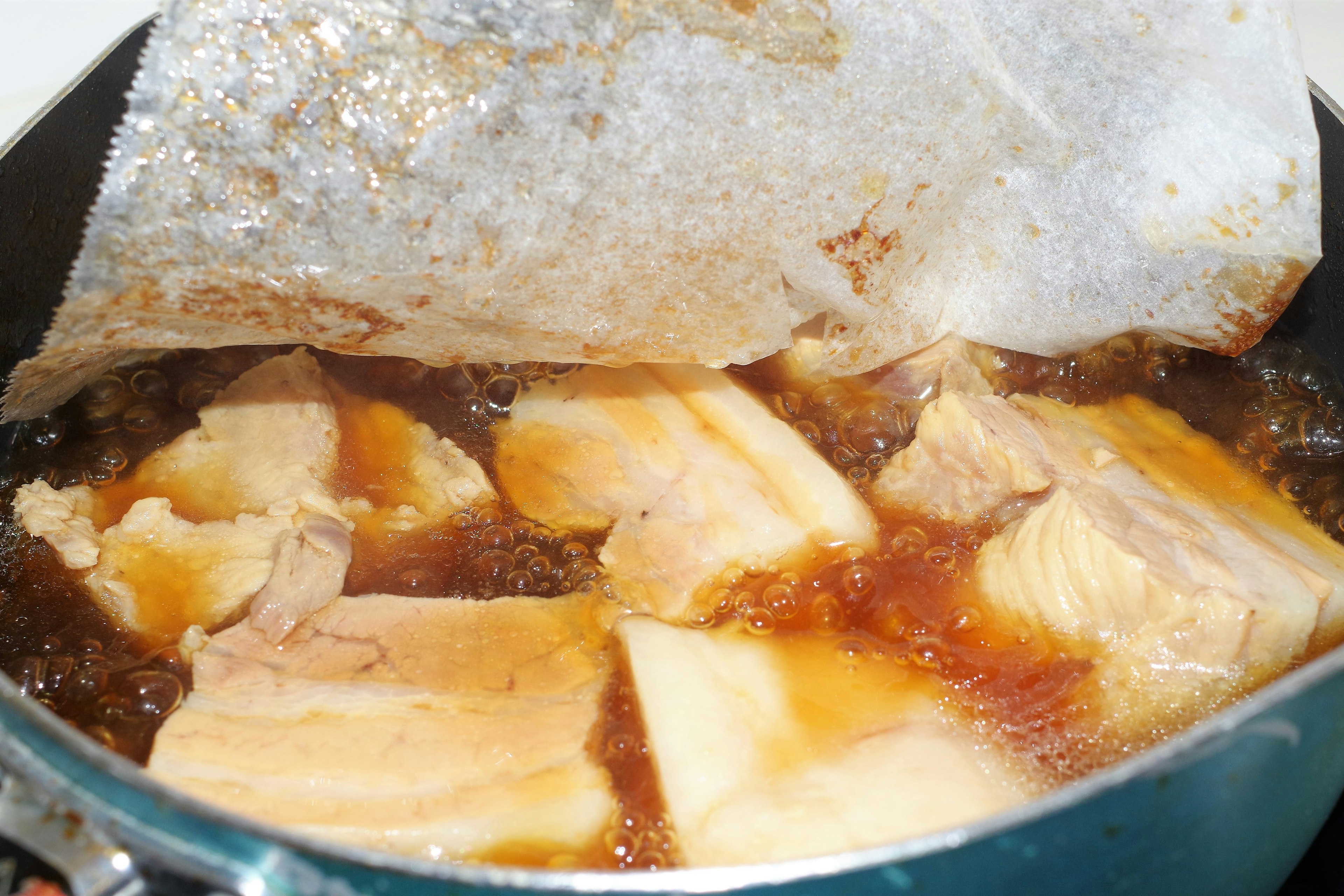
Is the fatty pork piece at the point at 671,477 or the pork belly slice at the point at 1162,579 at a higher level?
the pork belly slice at the point at 1162,579

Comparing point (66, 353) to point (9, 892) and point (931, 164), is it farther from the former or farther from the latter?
point (931, 164)

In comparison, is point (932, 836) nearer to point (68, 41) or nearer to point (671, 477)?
point (671, 477)

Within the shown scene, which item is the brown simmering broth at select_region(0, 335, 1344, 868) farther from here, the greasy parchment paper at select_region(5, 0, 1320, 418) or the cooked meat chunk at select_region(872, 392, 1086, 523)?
the greasy parchment paper at select_region(5, 0, 1320, 418)

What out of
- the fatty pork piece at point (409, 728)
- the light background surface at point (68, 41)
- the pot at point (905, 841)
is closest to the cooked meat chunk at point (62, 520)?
the fatty pork piece at point (409, 728)

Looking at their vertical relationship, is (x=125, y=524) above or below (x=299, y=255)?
below

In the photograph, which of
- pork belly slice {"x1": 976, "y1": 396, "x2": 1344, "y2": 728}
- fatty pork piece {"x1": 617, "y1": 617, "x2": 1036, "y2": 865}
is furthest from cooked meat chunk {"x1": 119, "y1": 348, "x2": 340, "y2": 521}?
pork belly slice {"x1": 976, "y1": 396, "x2": 1344, "y2": 728}

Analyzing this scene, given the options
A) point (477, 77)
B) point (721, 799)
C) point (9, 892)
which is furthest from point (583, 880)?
point (477, 77)

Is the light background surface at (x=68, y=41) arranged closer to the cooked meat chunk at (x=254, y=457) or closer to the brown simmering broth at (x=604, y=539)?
the brown simmering broth at (x=604, y=539)

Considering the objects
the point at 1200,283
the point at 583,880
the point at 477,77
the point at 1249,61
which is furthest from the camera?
the point at 1200,283
